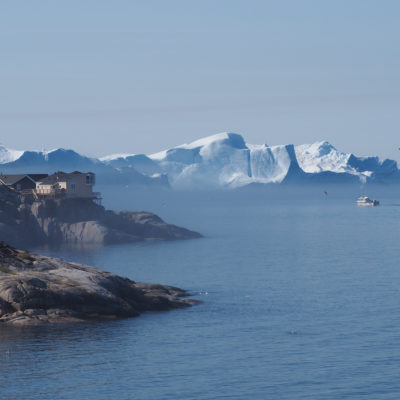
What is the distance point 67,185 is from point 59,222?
6127mm

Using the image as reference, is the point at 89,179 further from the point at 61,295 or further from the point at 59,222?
the point at 61,295

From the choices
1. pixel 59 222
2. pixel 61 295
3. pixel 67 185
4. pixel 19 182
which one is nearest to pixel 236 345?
pixel 61 295

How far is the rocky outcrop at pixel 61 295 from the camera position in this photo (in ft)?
193

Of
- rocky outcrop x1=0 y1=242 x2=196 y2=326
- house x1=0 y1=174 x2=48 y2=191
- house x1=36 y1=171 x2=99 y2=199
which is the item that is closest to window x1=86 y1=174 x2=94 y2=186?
house x1=36 y1=171 x2=99 y2=199

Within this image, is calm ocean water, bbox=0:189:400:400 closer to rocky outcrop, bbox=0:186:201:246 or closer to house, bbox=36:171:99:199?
rocky outcrop, bbox=0:186:201:246

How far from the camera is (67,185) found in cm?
12950

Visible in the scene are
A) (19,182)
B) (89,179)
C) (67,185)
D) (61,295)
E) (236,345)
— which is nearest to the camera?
(236,345)

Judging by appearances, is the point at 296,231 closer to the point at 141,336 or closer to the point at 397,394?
the point at 141,336

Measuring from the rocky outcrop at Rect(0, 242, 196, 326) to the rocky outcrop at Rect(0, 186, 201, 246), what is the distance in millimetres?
53334

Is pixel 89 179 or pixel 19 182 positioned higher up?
pixel 89 179

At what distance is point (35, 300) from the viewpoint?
195 ft

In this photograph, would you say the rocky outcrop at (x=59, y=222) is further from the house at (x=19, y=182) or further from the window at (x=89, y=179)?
the house at (x=19, y=182)

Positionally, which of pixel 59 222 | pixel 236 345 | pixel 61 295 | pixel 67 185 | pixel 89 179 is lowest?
pixel 236 345

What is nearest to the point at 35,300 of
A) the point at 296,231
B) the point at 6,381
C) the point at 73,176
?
the point at 6,381
